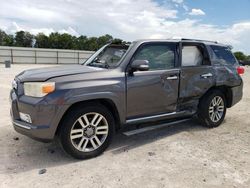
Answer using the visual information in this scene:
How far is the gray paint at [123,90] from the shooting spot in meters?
3.42

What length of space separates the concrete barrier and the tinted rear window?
2272 cm

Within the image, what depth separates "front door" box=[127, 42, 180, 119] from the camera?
13.4ft

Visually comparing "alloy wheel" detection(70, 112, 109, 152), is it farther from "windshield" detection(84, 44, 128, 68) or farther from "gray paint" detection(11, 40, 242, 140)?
"windshield" detection(84, 44, 128, 68)

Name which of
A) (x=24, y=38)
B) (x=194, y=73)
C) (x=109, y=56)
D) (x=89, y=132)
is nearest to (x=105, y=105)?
(x=89, y=132)

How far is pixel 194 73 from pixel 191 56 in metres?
0.35

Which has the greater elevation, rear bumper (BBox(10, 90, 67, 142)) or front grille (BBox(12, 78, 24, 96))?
front grille (BBox(12, 78, 24, 96))

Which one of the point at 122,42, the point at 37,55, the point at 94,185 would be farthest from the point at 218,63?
the point at 37,55

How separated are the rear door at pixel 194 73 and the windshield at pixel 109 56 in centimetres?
116

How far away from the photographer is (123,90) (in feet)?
12.9

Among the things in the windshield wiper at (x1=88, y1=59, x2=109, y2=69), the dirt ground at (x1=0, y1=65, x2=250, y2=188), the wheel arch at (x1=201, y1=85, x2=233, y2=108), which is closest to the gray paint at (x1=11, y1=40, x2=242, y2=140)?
the wheel arch at (x1=201, y1=85, x2=233, y2=108)

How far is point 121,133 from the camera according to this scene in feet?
16.1

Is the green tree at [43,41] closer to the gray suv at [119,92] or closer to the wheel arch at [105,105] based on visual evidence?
the gray suv at [119,92]

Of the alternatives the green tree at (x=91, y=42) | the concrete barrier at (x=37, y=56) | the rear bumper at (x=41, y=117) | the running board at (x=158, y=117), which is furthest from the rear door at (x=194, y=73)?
the green tree at (x=91, y=42)

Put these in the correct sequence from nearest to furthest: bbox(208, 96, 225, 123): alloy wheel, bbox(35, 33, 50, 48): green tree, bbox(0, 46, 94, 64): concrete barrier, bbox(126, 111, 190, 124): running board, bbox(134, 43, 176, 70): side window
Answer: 1. bbox(126, 111, 190, 124): running board
2. bbox(134, 43, 176, 70): side window
3. bbox(208, 96, 225, 123): alloy wheel
4. bbox(0, 46, 94, 64): concrete barrier
5. bbox(35, 33, 50, 48): green tree
